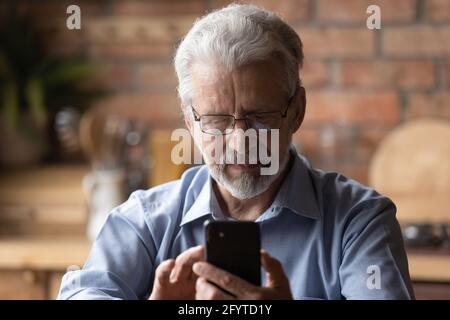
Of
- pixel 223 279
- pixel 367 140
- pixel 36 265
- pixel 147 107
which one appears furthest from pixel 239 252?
pixel 147 107

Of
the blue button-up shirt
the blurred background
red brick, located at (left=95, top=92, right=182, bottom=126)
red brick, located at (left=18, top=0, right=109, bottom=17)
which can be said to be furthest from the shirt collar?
red brick, located at (left=18, top=0, right=109, bottom=17)

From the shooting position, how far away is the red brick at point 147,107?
2164 millimetres

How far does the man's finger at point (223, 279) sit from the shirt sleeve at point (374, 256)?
0.18 m

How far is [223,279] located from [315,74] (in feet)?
4.22

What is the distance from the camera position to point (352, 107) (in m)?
2.05

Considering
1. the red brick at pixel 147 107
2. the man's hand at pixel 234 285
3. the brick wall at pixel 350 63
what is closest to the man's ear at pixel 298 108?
the man's hand at pixel 234 285

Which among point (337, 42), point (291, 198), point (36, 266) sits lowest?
point (36, 266)

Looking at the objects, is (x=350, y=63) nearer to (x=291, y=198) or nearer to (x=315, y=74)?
(x=315, y=74)

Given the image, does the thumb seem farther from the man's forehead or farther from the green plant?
the green plant

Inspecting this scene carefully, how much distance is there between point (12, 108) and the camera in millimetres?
2084

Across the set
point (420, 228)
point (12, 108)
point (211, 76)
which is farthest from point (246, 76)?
point (12, 108)

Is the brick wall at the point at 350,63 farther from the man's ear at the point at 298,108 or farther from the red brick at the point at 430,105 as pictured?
the man's ear at the point at 298,108

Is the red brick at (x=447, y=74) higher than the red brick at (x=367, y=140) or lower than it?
higher

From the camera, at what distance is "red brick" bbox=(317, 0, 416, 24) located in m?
2.01
